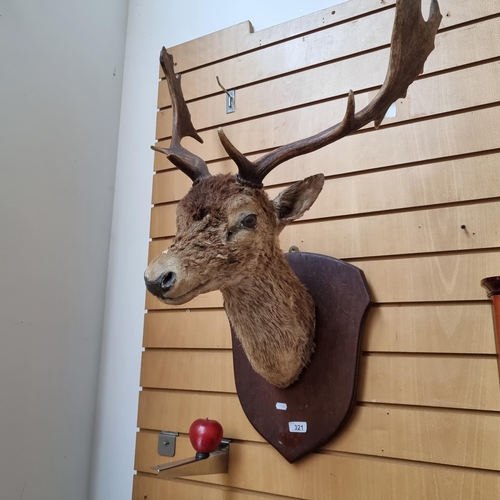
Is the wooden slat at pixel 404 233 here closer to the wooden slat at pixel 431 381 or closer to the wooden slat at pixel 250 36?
the wooden slat at pixel 431 381

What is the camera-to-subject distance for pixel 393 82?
→ 0.90m

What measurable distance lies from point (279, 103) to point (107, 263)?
79 cm

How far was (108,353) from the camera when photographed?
142 cm

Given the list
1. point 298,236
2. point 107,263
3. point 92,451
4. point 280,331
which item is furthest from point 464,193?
point 92,451

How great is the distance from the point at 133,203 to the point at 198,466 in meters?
0.88

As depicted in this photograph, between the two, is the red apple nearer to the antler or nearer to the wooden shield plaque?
A: the wooden shield plaque

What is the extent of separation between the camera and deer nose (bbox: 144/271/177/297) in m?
0.74

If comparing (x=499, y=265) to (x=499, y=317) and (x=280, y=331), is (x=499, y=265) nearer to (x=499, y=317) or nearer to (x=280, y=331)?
(x=499, y=317)

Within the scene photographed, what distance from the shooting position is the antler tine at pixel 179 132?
0.95 metres

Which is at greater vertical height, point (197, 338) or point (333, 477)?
point (197, 338)

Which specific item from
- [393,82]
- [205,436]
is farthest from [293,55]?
[205,436]

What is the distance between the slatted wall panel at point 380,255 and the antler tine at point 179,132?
0.69 ft

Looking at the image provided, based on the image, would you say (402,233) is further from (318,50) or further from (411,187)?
(318,50)

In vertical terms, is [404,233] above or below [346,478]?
above
